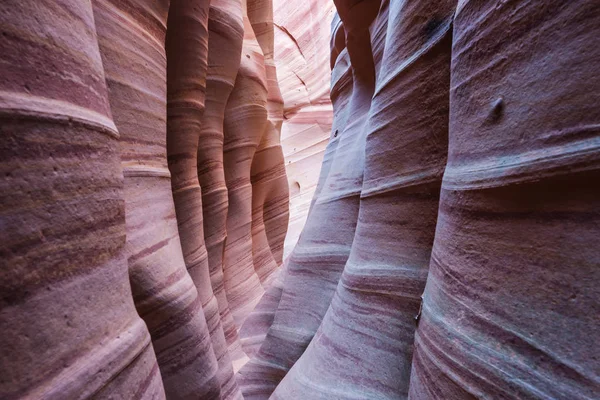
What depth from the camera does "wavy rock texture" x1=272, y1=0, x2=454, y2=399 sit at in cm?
92

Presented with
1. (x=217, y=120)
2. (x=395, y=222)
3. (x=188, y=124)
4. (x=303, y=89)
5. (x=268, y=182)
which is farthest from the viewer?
(x=303, y=89)

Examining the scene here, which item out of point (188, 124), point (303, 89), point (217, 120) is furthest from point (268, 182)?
point (303, 89)

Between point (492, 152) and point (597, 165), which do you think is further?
point (492, 152)

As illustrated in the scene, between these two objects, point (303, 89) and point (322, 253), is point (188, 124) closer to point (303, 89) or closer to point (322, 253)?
point (322, 253)

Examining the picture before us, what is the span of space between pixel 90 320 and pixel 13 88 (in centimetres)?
38

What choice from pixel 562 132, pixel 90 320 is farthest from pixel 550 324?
pixel 90 320

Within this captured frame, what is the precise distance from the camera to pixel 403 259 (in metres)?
0.98

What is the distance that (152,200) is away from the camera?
1062 millimetres

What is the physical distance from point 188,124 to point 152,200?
0.55 m

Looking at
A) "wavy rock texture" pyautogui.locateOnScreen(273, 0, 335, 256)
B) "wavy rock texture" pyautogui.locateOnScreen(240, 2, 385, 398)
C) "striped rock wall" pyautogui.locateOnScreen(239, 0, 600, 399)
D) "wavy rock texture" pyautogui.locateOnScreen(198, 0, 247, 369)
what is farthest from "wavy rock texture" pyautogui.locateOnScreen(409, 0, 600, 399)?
"wavy rock texture" pyautogui.locateOnScreen(273, 0, 335, 256)

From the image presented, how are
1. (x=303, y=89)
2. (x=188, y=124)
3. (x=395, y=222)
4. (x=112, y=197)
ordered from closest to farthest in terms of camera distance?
(x=112, y=197)
(x=395, y=222)
(x=188, y=124)
(x=303, y=89)

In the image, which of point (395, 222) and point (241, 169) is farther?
point (241, 169)

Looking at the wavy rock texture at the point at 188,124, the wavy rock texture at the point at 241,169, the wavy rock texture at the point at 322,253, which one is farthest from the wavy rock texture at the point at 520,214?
the wavy rock texture at the point at 241,169

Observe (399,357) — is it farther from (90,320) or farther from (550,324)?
(90,320)
